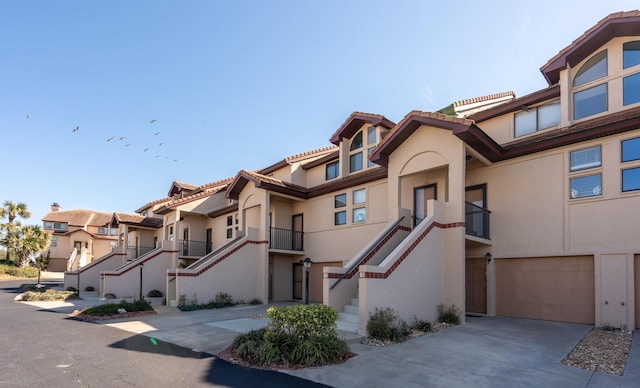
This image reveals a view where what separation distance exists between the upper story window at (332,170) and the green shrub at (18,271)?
118 feet

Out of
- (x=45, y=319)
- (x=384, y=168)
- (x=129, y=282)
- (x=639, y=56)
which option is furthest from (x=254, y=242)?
(x=639, y=56)

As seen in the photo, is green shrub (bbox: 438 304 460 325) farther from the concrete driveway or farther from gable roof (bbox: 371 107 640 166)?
gable roof (bbox: 371 107 640 166)

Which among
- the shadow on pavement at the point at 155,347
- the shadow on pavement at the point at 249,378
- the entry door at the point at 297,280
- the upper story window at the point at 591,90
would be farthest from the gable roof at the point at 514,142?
the shadow on pavement at the point at 155,347

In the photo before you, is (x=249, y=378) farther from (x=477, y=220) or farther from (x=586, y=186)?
(x=586, y=186)

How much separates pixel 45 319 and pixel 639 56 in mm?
20151

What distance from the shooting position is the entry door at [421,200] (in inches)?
571

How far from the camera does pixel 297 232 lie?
1970cm

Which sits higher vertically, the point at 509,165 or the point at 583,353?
the point at 509,165

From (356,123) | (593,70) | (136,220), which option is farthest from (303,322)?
(136,220)

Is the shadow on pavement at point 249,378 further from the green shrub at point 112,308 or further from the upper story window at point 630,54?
the upper story window at point 630,54

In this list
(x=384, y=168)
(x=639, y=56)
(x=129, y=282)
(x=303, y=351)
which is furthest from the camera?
(x=129, y=282)

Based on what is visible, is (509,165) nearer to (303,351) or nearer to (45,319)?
(303,351)

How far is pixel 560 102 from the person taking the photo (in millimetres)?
11992

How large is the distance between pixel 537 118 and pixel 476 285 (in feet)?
19.5
